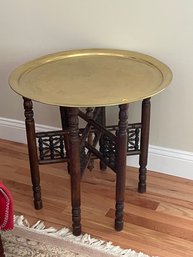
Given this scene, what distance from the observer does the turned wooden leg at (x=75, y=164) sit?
1.29 m

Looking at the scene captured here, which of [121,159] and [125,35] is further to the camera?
[125,35]

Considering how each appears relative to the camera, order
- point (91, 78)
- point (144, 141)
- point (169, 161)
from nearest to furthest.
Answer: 1. point (91, 78)
2. point (144, 141)
3. point (169, 161)

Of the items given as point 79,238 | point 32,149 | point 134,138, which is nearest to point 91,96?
point 32,149

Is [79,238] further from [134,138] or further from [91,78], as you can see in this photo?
[91,78]

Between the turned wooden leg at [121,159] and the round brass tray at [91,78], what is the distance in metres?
0.08

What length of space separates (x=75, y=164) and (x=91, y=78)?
1.08ft

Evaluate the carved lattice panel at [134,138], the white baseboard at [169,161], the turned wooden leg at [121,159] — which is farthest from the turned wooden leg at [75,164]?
the white baseboard at [169,161]

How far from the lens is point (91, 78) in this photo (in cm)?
146

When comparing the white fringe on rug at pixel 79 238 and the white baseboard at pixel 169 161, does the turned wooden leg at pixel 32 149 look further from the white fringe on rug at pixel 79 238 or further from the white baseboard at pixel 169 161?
the white baseboard at pixel 169 161

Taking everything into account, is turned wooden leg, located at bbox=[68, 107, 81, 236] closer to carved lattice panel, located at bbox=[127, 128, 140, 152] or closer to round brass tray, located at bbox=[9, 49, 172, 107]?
round brass tray, located at bbox=[9, 49, 172, 107]

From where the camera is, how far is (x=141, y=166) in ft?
5.61

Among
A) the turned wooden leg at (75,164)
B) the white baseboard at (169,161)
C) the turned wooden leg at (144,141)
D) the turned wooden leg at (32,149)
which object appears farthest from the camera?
the white baseboard at (169,161)

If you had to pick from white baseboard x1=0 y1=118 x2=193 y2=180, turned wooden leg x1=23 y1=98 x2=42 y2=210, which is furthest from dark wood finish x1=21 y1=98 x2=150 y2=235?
white baseboard x1=0 y1=118 x2=193 y2=180

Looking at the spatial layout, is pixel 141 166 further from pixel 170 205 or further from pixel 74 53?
pixel 74 53
